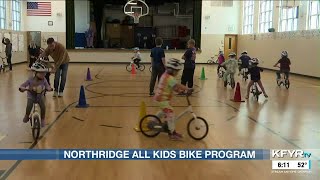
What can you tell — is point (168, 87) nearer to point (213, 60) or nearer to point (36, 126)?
point (36, 126)

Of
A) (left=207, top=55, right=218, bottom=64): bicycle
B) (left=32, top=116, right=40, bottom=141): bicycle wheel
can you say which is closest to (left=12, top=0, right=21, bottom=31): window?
(left=207, top=55, right=218, bottom=64): bicycle

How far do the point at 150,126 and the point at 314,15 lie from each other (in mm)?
13856

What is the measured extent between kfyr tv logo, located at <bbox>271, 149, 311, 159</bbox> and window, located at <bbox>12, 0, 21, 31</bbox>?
22120 millimetres

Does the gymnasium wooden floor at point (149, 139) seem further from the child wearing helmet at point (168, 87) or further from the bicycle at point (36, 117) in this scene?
the child wearing helmet at point (168, 87)

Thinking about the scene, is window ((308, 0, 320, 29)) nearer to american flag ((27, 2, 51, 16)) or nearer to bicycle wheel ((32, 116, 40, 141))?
bicycle wheel ((32, 116, 40, 141))

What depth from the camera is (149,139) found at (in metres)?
5.98

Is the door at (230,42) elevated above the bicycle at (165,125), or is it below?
above

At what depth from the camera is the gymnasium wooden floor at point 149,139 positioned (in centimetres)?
444

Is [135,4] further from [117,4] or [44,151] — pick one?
[44,151]

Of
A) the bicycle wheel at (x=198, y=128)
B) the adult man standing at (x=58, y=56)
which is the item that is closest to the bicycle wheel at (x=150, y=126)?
the bicycle wheel at (x=198, y=128)

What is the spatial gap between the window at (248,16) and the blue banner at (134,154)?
71.8 feet

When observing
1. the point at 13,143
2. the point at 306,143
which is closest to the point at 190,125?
the point at 306,143

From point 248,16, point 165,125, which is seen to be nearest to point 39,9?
point 248,16

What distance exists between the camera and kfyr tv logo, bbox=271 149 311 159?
5195mm
